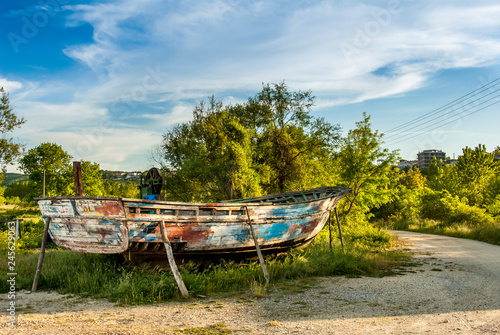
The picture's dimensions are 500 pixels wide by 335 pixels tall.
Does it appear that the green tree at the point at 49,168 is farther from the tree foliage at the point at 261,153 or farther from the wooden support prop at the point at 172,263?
the wooden support prop at the point at 172,263

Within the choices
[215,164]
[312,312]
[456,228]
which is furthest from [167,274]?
[456,228]

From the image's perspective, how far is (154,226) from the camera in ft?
25.5

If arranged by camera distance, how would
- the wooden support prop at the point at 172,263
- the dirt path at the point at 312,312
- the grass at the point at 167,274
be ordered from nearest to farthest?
the dirt path at the point at 312,312 < the wooden support prop at the point at 172,263 < the grass at the point at 167,274

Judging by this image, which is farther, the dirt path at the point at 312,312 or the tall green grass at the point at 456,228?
the tall green grass at the point at 456,228

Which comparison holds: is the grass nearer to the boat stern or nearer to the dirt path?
the dirt path

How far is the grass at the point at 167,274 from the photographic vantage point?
287 inches

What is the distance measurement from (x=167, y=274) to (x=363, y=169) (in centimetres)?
1431

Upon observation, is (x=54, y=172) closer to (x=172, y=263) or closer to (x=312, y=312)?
(x=172, y=263)

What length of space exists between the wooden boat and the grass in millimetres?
543

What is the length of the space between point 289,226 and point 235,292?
2.90 m

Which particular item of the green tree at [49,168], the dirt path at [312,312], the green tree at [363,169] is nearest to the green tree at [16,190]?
the green tree at [49,168]

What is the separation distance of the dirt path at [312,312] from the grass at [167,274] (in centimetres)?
42

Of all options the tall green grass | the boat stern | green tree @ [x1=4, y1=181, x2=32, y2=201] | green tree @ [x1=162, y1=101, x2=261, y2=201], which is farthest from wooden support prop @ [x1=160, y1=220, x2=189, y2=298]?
green tree @ [x1=4, y1=181, x2=32, y2=201]

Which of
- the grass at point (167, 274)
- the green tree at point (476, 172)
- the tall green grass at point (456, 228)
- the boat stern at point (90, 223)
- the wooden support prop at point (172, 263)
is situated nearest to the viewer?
the wooden support prop at point (172, 263)
